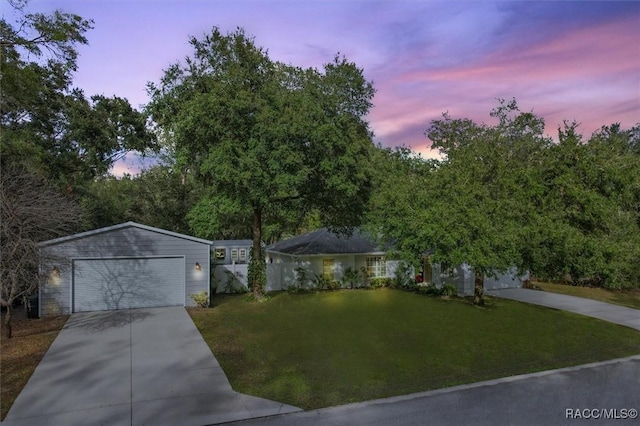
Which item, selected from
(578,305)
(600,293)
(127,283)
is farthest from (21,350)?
(600,293)

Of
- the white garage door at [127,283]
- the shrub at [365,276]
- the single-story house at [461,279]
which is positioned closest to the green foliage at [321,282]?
the shrub at [365,276]

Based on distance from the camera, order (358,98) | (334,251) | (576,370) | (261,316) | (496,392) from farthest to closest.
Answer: (334,251), (358,98), (261,316), (576,370), (496,392)

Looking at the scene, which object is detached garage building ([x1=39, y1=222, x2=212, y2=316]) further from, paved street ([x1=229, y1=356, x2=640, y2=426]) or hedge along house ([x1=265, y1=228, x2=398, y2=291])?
paved street ([x1=229, y1=356, x2=640, y2=426])

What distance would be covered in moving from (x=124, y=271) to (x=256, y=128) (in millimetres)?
7411

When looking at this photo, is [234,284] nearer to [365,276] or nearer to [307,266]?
[307,266]

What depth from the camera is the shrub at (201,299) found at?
16.1 m

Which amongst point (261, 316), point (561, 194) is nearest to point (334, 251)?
point (261, 316)

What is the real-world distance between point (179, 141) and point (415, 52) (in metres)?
8.94

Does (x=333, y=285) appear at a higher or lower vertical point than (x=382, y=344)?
higher

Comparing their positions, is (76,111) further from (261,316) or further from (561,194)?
(561,194)

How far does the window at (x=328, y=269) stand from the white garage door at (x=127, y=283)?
24.7 ft

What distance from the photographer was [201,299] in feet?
52.7

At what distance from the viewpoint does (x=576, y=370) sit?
31.0 feet

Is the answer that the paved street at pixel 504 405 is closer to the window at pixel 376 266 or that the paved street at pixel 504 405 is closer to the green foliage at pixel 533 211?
the green foliage at pixel 533 211
